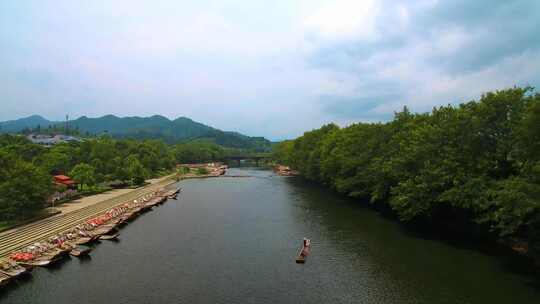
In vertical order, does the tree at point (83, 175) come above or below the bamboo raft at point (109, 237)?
above

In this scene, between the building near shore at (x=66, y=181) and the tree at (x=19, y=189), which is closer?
the tree at (x=19, y=189)

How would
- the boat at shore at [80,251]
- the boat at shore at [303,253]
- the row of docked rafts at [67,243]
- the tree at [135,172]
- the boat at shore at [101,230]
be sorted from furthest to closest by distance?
1. the tree at [135,172]
2. the boat at shore at [101,230]
3. the boat at shore at [80,251]
4. the boat at shore at [303,253]
5. the row of docked rafts at [67,243]

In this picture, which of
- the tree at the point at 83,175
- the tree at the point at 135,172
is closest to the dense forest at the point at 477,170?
the tree at the point at 83,175

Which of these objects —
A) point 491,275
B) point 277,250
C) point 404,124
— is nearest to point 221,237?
point 277,250

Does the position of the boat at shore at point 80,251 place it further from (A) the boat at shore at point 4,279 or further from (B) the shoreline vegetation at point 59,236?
(A) the boat at shore at point 4,279

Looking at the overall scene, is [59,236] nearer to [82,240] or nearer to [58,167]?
[82,240]

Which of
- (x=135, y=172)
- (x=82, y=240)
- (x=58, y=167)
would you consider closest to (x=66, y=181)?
(x=58, y=167)

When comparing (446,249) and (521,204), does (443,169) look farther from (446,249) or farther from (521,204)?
(521,204)
